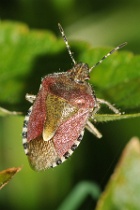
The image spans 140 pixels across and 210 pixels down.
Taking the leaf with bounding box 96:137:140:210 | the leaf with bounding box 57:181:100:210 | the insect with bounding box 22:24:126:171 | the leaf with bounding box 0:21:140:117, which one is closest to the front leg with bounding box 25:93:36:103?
the insect with bounding box 22:24:126:171

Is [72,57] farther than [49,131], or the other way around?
[72,57]

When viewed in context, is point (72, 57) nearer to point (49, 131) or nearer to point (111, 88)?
point (111, 88)

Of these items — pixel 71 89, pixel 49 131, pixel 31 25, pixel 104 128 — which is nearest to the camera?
pixel 49 131

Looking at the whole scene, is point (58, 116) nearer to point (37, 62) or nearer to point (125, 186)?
point (37, 62)

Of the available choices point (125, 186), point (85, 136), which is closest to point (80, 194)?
point (85, 136)

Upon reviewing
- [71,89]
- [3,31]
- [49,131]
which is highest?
[3,31]

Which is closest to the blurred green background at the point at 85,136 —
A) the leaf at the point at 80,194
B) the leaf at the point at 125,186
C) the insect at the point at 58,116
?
the leaf at the point at 80,194

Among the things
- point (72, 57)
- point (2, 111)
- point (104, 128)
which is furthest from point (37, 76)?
point (104, 128)
